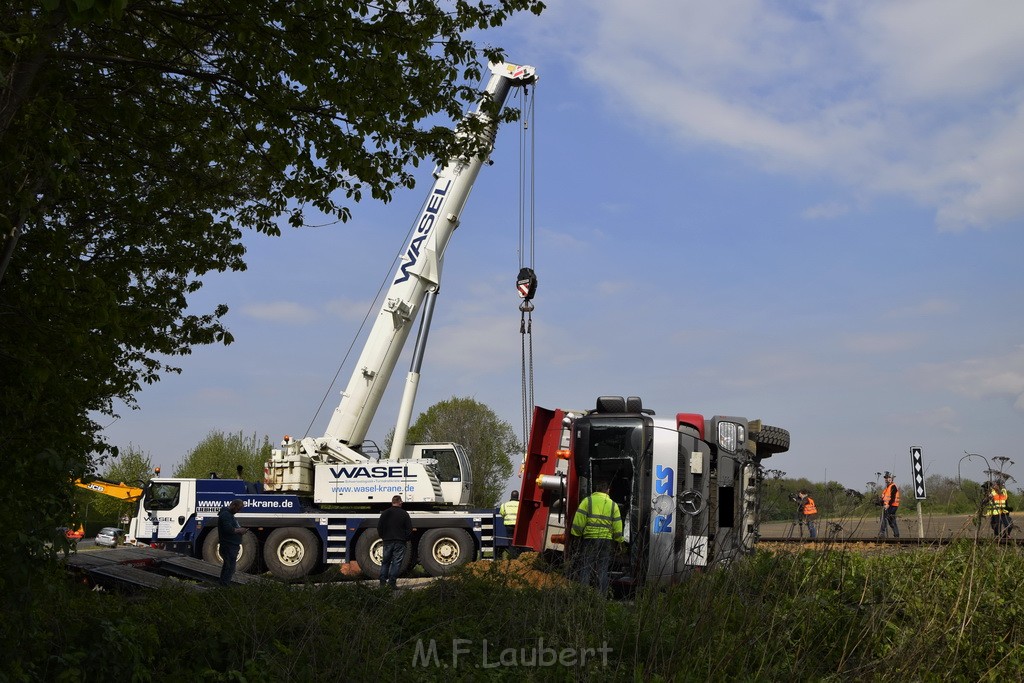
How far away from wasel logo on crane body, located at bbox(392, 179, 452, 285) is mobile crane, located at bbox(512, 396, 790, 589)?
669 cm

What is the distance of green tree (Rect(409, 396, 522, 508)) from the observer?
5216 centimetres

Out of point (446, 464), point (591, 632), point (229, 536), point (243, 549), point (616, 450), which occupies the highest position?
point (446, 464)

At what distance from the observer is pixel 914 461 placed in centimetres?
652

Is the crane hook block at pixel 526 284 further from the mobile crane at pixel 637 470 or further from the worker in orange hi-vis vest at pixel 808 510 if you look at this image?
the worker in orange hi-vis vest at pixel 808 510

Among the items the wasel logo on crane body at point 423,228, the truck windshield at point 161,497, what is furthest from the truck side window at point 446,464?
the truck windshield at point 161,497

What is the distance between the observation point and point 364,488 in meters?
18.1

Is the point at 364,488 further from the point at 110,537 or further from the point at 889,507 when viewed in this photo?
the point at 110,537

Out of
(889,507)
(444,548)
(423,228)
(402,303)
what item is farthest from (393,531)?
(889,507)

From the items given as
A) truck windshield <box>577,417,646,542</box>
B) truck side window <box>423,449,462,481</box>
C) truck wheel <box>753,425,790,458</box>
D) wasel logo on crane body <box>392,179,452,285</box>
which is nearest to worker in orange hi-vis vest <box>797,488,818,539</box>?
truck windshield <box>577,417,646,542</box>

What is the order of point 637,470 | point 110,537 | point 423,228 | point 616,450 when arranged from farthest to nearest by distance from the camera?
point 110,537
point 423,228
point 616,450
point 637,470

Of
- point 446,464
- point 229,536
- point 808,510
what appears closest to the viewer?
point 808,510

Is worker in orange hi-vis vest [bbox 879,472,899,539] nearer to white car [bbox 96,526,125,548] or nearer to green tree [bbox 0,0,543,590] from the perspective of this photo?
green tree [bbox 0,0,543,590]

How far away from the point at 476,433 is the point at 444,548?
117 ft

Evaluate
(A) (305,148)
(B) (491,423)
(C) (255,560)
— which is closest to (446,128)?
(A) (305,148)
